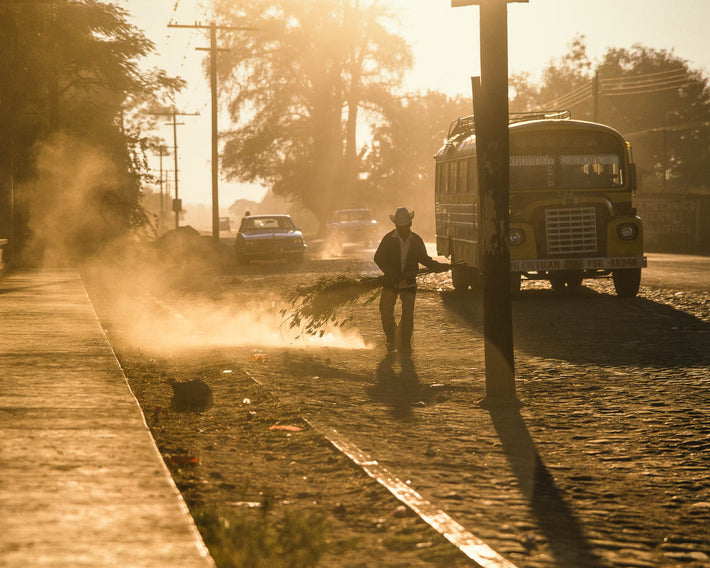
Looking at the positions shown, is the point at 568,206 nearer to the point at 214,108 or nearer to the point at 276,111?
the point at 214,108

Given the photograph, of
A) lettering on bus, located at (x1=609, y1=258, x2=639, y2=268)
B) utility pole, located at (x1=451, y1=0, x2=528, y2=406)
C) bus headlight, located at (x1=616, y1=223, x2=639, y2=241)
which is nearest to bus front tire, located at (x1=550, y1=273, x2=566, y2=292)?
lettering on bus, located at (x1=609, y1=258, x2=639, y2=268)

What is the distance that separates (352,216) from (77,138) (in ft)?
57.2

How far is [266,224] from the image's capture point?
118 feet

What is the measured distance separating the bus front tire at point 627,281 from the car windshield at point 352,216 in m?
31.1

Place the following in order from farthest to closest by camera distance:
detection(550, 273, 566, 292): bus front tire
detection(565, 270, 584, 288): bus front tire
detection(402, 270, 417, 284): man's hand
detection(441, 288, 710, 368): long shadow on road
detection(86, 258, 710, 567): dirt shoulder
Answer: detection(550, 273, 566, 292): bus front tire
detection(565, 270, 584, 288): bus front tire
detection(402, 270, 417, 284): man's hand
detection(441, 288, 710, 368): long shadow on road
detection(86, 258, 710, 567): dirt shoulder

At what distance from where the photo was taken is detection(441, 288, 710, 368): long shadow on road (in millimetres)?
12000

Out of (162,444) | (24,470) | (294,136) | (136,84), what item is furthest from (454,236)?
(294,136)

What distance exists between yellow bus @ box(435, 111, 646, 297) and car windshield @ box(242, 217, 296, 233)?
612 inches

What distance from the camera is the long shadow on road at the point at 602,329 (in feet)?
39.4

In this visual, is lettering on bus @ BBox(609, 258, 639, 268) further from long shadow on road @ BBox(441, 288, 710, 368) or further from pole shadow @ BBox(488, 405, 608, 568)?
pole shadow @ BBox(488, 405, 608, 568)

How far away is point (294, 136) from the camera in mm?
66688

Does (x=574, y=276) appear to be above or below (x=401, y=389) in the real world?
above

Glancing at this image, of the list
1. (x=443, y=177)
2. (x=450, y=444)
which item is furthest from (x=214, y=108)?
(x=450, y=444)

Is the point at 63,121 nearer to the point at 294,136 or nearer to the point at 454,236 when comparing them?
the point at 454,236
